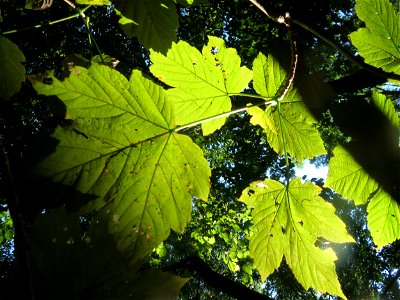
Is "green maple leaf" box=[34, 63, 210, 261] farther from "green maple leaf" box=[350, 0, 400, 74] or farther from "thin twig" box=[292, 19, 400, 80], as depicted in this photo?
"green maple leaf" box=[350, 0, 400, 74]

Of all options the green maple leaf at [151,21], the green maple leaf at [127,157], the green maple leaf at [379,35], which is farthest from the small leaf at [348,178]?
the green maple leaf at [151,21]

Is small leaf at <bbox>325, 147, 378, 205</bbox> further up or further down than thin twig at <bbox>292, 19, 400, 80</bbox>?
further down

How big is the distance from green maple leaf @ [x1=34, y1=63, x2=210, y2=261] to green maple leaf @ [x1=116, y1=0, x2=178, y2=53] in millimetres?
112

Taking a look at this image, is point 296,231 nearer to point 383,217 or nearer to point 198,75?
point 383,217

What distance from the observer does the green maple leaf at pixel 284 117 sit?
3.85ft

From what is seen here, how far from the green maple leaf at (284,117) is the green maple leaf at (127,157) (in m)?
0.34

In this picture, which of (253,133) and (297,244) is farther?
(253,133)

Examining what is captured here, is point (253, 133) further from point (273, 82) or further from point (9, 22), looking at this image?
point (273, 82)

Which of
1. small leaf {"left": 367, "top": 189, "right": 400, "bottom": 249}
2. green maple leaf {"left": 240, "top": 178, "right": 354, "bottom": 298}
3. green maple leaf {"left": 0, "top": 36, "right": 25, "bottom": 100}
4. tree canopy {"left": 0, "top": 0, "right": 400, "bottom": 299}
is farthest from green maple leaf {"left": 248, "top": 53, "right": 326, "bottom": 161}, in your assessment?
green maple leaf {"left": 0, "top": 36, "right": 25, "bottom": 100}

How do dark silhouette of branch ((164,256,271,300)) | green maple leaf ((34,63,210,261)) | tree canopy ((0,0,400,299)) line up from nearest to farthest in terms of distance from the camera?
tree canopy ((0,0,400,299)), green maple leaf ((34,63,210,261)), dark silhouette of branch ((164,256,271,300))

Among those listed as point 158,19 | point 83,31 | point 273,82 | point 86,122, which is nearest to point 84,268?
point 86,122

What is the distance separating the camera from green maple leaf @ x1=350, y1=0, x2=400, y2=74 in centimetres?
114

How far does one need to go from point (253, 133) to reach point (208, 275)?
230 inches

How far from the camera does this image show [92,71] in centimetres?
87
